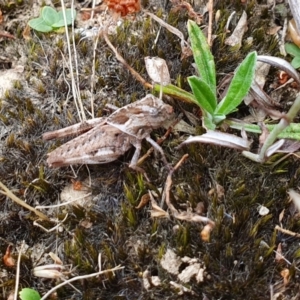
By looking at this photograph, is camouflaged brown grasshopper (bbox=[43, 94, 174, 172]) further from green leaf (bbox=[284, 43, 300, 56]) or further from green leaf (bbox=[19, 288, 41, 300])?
green leaf (bbox=[284, 43, 300, 56])

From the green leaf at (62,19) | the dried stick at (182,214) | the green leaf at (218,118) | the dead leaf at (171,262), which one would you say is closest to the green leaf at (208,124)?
the green leaf at (218,118)

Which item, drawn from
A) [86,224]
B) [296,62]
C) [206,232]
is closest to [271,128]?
[296,62]

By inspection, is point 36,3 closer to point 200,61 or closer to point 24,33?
point 24,33

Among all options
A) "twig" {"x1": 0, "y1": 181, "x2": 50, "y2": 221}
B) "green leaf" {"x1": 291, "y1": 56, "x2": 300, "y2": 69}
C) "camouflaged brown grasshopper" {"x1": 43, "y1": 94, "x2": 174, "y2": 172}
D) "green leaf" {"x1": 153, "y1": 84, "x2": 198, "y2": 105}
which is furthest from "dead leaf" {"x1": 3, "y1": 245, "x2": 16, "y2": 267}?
"green leaf" {"x1": 291, "y1": 56, "x2": 300, "y2": 69}

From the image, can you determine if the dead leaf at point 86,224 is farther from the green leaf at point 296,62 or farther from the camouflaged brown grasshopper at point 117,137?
the green leaf at point 296,62

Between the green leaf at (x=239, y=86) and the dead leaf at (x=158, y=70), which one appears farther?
the dead leaf at (x=158, y=70)

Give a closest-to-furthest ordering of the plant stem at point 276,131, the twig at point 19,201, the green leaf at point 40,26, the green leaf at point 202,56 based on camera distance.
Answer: the plant stem at point 276,131 → the twig at point 19,201 → the green leaf at point 202,56 → the green leaf at point 40,26
